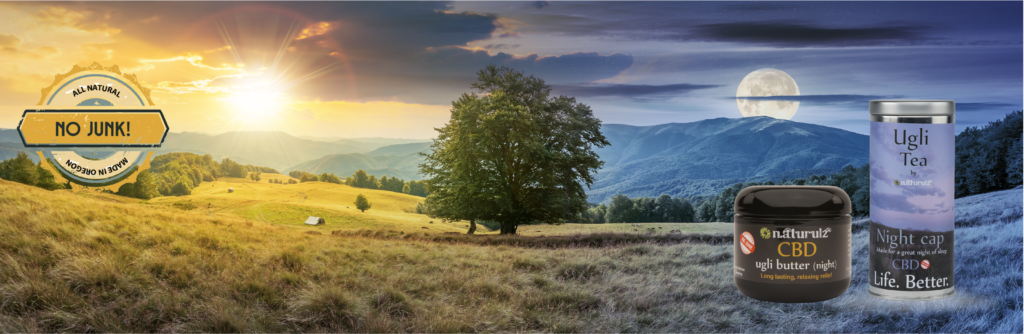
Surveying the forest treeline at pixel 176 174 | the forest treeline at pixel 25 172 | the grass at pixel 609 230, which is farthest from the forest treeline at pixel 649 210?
the forest treeline at pixel 25 172

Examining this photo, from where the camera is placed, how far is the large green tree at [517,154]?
2322 centimetres

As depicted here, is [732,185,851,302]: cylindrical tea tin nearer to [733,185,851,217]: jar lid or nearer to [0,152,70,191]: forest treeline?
[733,185,851,217]: jar lid

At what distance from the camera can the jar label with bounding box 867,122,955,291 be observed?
5.38 metres

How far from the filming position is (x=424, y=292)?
740 cm

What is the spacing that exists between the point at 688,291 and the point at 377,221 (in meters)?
52.6

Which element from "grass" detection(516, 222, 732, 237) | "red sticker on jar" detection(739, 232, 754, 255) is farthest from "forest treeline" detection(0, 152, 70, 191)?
"red sticker on jar" detection(739, 232, 754, 255)

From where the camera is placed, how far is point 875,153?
18.2 feet

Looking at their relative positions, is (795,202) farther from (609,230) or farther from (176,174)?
(176,174)

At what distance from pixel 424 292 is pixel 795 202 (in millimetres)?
5027

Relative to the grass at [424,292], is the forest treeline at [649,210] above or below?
below

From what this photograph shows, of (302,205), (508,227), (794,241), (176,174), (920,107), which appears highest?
(920,107)

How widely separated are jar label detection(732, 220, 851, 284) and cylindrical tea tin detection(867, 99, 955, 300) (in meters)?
0.59

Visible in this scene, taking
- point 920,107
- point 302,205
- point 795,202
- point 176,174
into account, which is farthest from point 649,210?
point 795,202

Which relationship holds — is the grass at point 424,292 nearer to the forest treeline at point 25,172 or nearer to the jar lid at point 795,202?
the jar lid at point 795,202
